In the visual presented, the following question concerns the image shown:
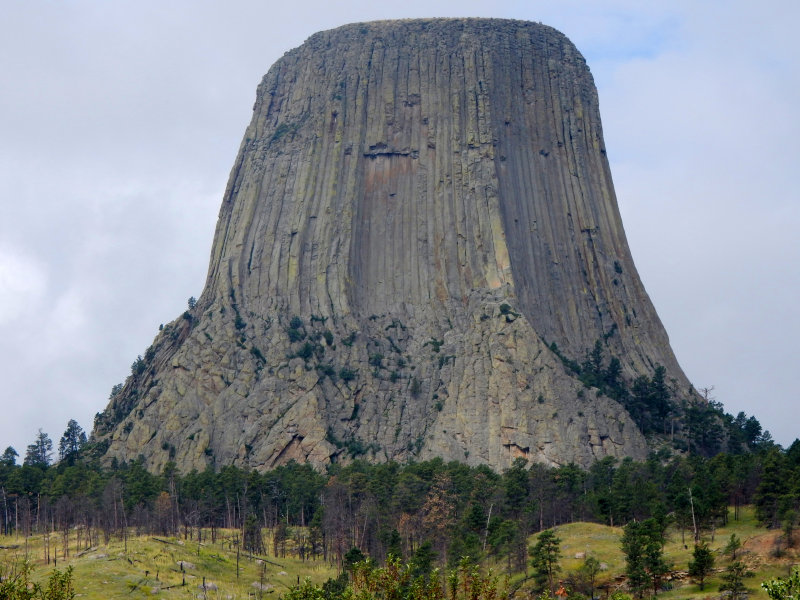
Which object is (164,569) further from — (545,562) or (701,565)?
(701,565)

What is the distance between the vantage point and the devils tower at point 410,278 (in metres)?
126

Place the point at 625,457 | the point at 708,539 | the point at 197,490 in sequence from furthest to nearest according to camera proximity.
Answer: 1. the point at 625,457
2. the point at 197,490
3. the point at 708,539

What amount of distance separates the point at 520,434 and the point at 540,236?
98.1 feet

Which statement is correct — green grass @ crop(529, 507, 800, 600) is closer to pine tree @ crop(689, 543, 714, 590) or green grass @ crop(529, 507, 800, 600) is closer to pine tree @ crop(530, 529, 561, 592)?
pine tree @ crop(689, 543, 714, 590)

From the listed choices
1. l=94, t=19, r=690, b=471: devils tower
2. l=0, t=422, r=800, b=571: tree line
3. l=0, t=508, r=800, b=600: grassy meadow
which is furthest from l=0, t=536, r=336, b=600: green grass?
l=94, t=19, r=690, b=471: devils tower

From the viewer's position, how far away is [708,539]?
87938 millimetres

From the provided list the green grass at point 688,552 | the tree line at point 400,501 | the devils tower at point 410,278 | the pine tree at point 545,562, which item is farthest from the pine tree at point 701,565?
the devils tower at point 410,278

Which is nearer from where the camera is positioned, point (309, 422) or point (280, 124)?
point (309, 422)

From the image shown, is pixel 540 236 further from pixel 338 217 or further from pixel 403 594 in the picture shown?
pixel 403 594

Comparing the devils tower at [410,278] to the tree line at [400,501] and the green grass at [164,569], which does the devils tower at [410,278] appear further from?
the green grass at [164,569]

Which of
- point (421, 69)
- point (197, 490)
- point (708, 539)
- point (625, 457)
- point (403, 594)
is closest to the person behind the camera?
point (403, 594)

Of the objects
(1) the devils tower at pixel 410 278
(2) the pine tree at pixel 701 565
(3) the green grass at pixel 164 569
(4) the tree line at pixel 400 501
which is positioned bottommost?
(2) the pine tree at pixel 701 565

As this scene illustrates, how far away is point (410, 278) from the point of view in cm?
14188

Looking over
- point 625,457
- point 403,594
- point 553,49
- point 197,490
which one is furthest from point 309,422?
point 403,594
